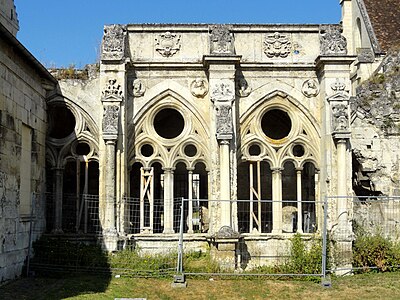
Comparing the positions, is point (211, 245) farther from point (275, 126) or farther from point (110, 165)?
point (275, 126)

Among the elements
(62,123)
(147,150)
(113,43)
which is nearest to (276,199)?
(147,150)

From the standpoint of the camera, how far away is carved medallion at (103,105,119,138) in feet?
50.2

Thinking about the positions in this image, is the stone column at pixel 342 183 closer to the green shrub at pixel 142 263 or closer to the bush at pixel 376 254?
the bush at pixel 376 254

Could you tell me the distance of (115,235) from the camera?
1509 centimetres

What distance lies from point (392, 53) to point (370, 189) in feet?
16.4

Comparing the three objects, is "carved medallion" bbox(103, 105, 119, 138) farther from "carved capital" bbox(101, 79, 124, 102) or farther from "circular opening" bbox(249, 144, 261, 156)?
"circular opening" bbox(249, 144, 261, 156)

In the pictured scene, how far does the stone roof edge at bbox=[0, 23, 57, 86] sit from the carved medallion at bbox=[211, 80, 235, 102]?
431cm

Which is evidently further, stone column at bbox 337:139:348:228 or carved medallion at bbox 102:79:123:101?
carved medallion at bbox 102:79:123:101

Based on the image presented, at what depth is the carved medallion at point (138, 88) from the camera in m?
16.3

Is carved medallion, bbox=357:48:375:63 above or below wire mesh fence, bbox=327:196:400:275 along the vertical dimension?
above

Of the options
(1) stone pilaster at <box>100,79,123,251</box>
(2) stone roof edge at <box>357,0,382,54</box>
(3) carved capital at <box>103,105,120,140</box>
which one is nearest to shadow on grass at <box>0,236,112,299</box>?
(1) stone pilaster at <box>100,79,123,251</box>

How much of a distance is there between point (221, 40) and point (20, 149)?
5984 mm

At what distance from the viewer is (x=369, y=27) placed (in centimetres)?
2634

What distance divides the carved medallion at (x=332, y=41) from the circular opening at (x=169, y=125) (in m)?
5.20
